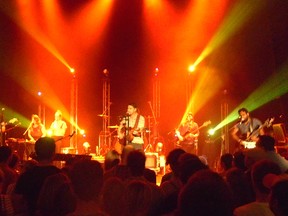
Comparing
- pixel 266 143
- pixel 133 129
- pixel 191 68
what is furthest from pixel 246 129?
pixel 266 143

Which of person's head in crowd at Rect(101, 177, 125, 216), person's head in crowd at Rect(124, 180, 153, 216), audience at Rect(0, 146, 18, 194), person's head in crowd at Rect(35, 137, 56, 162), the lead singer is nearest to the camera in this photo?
person's head in crowd at Rect(101, 177, 125, 216)

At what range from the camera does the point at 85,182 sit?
333cm

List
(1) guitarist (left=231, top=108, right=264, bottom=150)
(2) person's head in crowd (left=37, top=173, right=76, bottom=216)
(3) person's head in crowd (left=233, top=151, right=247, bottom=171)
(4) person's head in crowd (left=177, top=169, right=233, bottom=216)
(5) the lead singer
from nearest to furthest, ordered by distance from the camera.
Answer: (4) person's head in crowd (left=177, top=169, right=233, bottom=216) → (2) person's head in crowd (left=37, top=173, right=76, bottom=216) → (3) person's head in crowd (left=233, top=151, right=247, bottom=171) → (5) the lead singer → (1) guitarist (left=231, top=108, right=264, bottom=150)

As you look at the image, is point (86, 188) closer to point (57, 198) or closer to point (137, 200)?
point (57, 198)

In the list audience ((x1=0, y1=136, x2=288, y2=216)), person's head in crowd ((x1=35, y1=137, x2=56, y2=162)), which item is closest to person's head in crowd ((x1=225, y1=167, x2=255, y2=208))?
audience ((x1=0, y1=136, x2=288, y2=216))

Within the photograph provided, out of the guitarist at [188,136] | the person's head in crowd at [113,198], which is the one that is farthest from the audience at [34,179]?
the guitarist at [188,136]

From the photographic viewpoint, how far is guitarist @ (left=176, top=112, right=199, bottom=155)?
49.7ft

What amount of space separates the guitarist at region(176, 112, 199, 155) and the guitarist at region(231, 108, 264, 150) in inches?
70.8

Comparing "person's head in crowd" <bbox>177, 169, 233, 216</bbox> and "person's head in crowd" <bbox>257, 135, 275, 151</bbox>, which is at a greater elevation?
"person's head in crowd" <bbox>257, 135, 275, 151</bbox>

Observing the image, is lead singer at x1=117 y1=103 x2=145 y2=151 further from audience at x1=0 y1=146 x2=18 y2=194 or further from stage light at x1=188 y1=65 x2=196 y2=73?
audience at x1=0 y1=146 x2=18 y2=194

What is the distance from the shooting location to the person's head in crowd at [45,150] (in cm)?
471

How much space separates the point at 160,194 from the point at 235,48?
13.5 meters

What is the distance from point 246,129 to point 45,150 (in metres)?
9.63

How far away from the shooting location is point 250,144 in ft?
42.9
